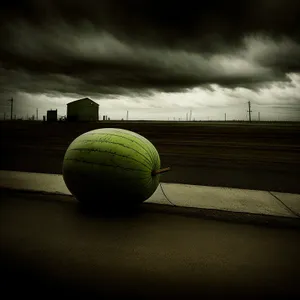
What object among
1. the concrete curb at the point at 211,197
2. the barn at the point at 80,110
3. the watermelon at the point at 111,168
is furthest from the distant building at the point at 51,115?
the watermelon at the point at 111,168

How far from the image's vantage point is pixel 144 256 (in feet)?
5.43

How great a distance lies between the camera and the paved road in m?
1.35

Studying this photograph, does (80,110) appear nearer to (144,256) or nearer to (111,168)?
(111,168)

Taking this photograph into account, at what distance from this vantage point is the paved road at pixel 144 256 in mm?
1351

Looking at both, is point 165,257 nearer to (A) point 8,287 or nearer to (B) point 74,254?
(B) point 74,254

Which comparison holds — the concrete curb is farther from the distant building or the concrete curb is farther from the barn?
the distant building

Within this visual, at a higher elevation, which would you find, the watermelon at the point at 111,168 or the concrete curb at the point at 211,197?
the watermelon at the point at 111,168

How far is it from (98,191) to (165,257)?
0.99m

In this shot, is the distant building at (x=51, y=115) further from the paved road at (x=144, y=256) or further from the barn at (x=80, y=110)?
the paved road at (x=144, y=256)

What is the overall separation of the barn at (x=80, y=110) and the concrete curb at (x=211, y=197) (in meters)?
43.0

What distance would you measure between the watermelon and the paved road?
23 centimetres

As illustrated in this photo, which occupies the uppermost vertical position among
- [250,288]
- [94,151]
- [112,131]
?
[112,131]

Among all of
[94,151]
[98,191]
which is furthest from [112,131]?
[98,191]

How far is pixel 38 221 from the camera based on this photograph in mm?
2256
